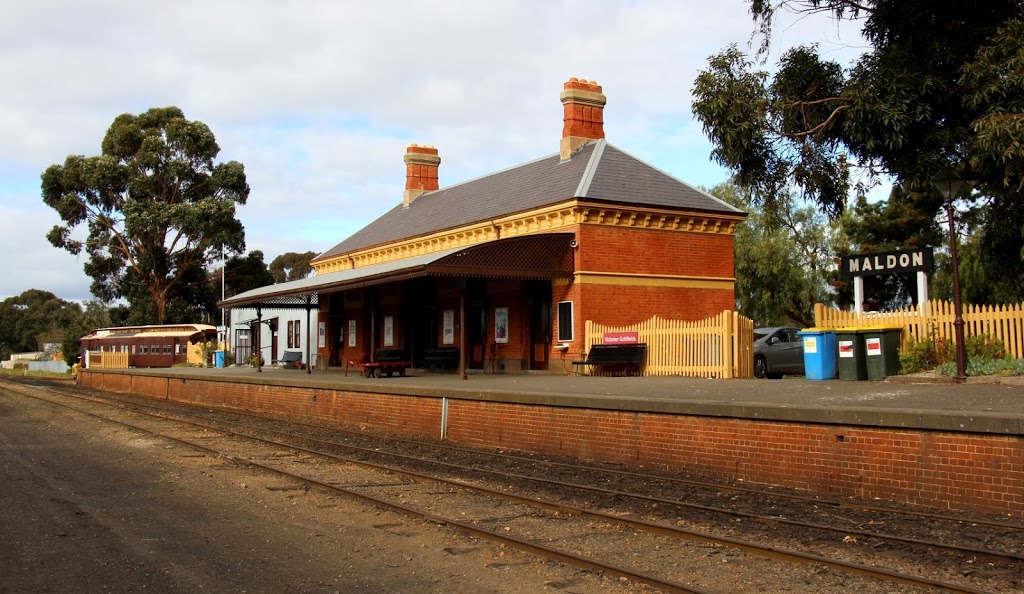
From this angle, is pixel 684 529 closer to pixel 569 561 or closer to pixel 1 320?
pixel 569 561

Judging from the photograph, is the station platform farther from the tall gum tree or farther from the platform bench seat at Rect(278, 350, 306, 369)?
the tall gum tree

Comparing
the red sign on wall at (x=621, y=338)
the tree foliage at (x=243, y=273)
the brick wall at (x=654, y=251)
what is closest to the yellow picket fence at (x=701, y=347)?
the red sign on wall at (x=621, y=338)

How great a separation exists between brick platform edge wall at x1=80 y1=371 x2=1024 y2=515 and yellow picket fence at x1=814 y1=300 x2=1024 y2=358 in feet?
18.5

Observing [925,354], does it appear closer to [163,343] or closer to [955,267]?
[955,267]

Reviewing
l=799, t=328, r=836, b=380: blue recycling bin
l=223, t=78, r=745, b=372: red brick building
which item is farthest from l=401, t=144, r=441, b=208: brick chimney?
l=799, t=328, r=836, b=380: blue recycling bin

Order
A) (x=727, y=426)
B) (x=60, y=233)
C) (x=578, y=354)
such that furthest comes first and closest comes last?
(x=60, y=233) < (x=578, y=354) < (x=727, y=426)

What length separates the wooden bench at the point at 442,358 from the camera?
27172 mm

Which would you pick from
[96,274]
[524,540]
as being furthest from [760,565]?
[96,274]

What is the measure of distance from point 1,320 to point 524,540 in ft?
515

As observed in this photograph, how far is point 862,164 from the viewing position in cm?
1736

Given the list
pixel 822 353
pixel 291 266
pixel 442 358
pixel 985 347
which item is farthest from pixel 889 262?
pixel 291 266

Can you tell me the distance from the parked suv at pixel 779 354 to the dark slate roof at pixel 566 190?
12.3ft

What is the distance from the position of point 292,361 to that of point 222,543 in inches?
1293

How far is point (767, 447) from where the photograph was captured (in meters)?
10.4
